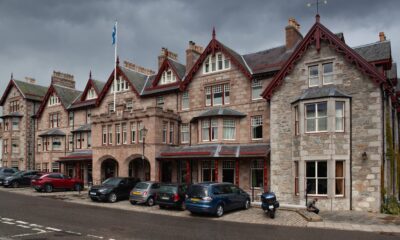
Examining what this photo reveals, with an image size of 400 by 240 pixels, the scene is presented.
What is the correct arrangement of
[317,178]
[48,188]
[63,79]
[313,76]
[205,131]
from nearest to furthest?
[317,178], [313,76], [205,131], [48,188], [63,79]

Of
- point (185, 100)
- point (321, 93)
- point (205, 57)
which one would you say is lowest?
point (321, 93)

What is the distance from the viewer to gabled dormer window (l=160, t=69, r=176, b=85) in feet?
119

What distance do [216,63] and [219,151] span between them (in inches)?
309

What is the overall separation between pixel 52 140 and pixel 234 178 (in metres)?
26.2

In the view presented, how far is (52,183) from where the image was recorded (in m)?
33.9

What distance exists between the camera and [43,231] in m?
14.9

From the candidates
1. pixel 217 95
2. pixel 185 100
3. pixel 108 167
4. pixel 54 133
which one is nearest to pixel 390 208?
pixel 217 95

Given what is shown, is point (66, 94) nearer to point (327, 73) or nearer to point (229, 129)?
point (229, 129)

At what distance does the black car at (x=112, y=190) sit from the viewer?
27.0 metres

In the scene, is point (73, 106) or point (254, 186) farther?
point (73, 106)

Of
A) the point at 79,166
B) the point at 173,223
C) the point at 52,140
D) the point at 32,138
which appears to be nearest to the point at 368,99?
the point at 173,223

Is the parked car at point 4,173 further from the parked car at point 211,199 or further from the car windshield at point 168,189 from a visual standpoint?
the parked car at point 211,199

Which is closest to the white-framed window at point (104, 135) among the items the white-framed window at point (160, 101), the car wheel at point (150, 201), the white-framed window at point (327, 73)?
the white-framed window at point (160, 101)

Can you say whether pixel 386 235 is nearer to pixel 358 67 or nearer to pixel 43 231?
pixel 358 67
